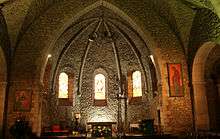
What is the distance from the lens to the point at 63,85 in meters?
20.0

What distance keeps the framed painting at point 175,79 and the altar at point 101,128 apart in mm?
6576

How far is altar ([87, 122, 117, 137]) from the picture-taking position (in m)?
18.4

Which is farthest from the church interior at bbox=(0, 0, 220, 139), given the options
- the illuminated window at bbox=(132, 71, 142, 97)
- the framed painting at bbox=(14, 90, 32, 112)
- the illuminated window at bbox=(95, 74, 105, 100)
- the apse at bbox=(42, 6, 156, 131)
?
the illuminated window at bbox=(95, 74, 105, 100)

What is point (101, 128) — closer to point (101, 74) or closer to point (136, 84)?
point (136, 84)

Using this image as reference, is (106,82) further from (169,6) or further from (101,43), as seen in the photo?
(169,6)

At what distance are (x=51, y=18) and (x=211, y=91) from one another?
10092mm

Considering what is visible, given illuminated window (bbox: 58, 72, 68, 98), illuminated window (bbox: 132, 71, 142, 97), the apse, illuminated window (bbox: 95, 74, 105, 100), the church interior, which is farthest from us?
illuminated window (bbox: 95, 74, 105, 100)

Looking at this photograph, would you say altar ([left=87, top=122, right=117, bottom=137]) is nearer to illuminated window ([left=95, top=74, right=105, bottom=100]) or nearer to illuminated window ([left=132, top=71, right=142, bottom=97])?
illuminated window ([left=95, top=74, right=105, bottom=100])

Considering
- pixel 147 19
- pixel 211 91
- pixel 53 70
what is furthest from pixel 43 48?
pixel 211 91

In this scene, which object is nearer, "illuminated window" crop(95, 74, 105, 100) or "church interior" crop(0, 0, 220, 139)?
"church interior" crop(0, 0, 220, 139)

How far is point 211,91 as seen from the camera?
50.3 feet

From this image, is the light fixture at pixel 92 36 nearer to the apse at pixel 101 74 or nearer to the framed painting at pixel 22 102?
the apse at pixel 101 74

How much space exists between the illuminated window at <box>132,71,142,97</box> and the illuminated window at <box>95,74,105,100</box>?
245cm

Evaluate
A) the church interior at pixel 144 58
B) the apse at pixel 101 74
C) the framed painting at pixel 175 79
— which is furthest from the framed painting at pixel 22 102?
the framed painting at pixel 175 79
